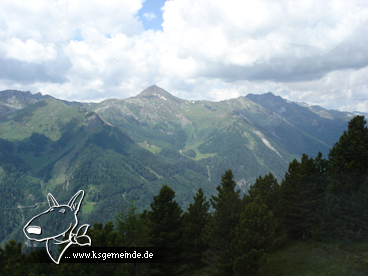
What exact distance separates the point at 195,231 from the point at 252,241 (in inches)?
489

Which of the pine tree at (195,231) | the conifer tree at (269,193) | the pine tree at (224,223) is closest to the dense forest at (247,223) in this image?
the pine tree at (224,223)

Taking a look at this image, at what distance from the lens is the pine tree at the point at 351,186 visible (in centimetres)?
2912

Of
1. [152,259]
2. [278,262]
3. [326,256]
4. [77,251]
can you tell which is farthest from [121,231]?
[326,256]

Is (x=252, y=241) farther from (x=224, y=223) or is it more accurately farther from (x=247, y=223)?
(x=224, y=223)

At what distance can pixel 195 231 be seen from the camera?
36.0m

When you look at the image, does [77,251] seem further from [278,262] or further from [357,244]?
[357,244]

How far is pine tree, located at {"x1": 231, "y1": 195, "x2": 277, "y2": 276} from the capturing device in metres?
25.2

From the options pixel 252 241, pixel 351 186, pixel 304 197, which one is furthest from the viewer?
pixel 304 197

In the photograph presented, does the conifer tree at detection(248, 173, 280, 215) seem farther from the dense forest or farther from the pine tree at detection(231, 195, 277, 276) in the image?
the pine tree at detection(231, 195, 277, 276)

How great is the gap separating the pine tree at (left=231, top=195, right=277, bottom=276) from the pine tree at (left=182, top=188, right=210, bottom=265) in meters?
9.16

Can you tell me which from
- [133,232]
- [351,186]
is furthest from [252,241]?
[351,186]

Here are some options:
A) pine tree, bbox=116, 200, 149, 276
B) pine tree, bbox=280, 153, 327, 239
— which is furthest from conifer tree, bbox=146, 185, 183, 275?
pine tree, bbox=280, 153, 327, 239

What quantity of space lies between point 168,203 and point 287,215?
21.5m

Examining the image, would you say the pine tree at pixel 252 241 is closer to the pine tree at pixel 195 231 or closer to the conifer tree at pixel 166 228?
the pine tree at pixel 195 231
